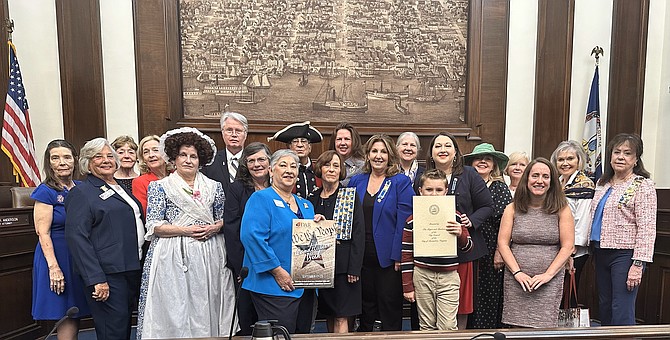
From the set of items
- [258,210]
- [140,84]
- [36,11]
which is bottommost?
[258,210]

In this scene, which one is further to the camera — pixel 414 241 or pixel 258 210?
pixel 414 241

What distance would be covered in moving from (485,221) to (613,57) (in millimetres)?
3261

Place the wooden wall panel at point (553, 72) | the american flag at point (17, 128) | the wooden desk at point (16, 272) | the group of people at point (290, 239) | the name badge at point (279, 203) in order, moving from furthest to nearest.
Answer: the wooden wall panel at point (553, 72) < the american flag at point (17, 128) < the wooden desk at point (16, 272) < the group of people at point (290, 239) < the name badge at point (279, 203)

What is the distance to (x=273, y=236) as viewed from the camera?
206cm

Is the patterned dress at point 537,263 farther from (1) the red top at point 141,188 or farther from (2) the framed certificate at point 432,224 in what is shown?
(1) the red top at point 141,188

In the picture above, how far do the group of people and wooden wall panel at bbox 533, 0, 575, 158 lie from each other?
1905mm

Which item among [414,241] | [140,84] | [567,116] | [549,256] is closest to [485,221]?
[549,256]

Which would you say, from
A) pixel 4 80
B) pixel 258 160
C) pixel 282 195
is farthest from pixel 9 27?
pixel 282 195

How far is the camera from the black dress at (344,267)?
2.44 metres

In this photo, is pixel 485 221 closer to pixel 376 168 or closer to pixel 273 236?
pixel 376 168

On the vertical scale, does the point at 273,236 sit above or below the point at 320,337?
above

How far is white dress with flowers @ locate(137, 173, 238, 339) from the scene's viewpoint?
2176 millimetres

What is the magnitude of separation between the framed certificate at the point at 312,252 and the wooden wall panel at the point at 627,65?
4.27 metres

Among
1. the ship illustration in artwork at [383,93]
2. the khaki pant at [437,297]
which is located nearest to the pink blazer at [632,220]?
→ the khaki pant at [437,297]
